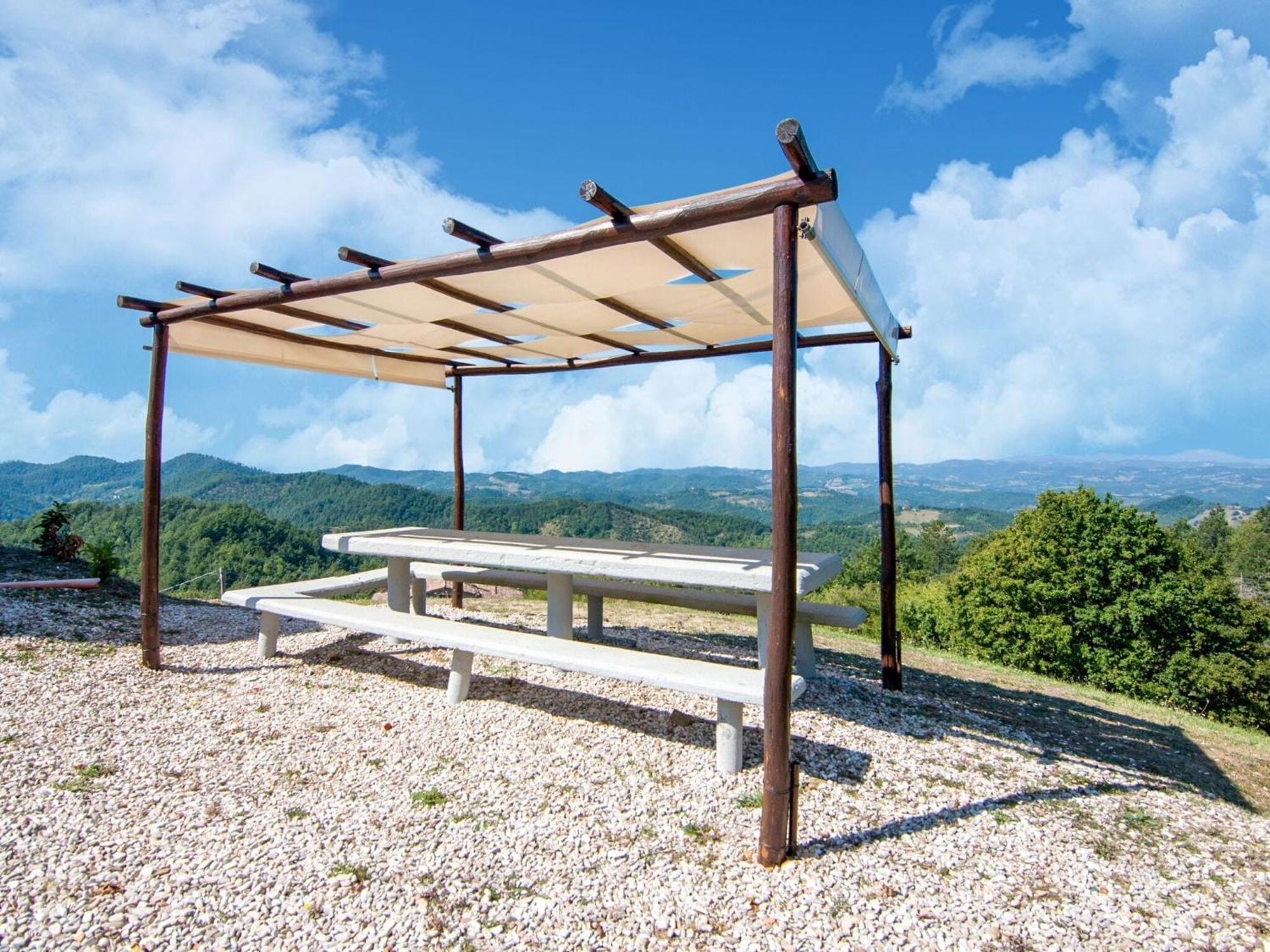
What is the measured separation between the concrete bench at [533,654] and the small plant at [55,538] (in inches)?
213

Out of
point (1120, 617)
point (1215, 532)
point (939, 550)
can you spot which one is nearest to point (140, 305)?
point (1120, 617)

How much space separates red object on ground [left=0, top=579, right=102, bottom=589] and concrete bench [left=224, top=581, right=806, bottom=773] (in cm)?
324

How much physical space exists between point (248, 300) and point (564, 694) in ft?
12.4

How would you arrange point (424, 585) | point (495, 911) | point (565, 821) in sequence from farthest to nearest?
point (424, 585)
point (565, 821)
point (495, 911)

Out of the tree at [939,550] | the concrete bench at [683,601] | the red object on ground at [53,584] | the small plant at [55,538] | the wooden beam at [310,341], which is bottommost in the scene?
the tree at [939,550]

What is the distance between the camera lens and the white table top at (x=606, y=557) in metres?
4.30

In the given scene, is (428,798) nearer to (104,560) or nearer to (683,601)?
(683,601)

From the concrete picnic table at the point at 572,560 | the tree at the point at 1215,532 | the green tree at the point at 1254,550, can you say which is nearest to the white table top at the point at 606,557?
the concrete picnic table at the point at 572,560

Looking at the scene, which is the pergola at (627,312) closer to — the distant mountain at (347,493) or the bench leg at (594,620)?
the bench leg at (594,620)

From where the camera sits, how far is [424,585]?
731 cm

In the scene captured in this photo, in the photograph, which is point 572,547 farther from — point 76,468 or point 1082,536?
point 76,468

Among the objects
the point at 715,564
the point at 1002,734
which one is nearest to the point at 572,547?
the point at 715,564

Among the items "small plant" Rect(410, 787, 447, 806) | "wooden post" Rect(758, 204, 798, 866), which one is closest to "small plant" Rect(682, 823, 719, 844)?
"wooden post" Rect(758, 204, 798, 866)

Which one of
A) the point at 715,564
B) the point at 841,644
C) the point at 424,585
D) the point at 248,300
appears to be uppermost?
the point at 248,300
